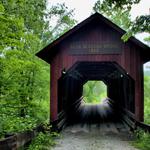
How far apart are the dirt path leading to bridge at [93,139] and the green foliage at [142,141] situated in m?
0.25

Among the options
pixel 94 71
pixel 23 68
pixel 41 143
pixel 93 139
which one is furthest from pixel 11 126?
pixel 94 71

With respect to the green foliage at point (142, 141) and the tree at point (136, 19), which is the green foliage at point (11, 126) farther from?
the tree at point (136, 19)

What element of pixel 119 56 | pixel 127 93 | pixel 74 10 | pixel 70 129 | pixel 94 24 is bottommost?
pixel 70 129

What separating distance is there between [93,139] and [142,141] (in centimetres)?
181

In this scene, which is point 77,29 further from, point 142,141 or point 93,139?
point 142,141

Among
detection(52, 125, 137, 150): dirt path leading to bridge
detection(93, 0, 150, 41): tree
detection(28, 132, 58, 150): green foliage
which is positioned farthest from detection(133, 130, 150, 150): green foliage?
detection(93, 0, 150, 41): tree

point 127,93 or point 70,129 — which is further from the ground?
point 127,93

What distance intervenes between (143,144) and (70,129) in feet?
16.9

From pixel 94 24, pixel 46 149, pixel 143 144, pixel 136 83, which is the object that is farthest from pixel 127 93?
pixel 46 149

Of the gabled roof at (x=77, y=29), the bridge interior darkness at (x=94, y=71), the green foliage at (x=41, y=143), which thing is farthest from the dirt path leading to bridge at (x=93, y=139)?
the gabled roof at (x=77, y=29)

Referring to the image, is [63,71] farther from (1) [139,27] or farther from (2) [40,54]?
(1) [139,27]

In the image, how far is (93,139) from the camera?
11812mm

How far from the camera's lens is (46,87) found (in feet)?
55.1

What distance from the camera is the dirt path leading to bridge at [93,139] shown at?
10.1m
